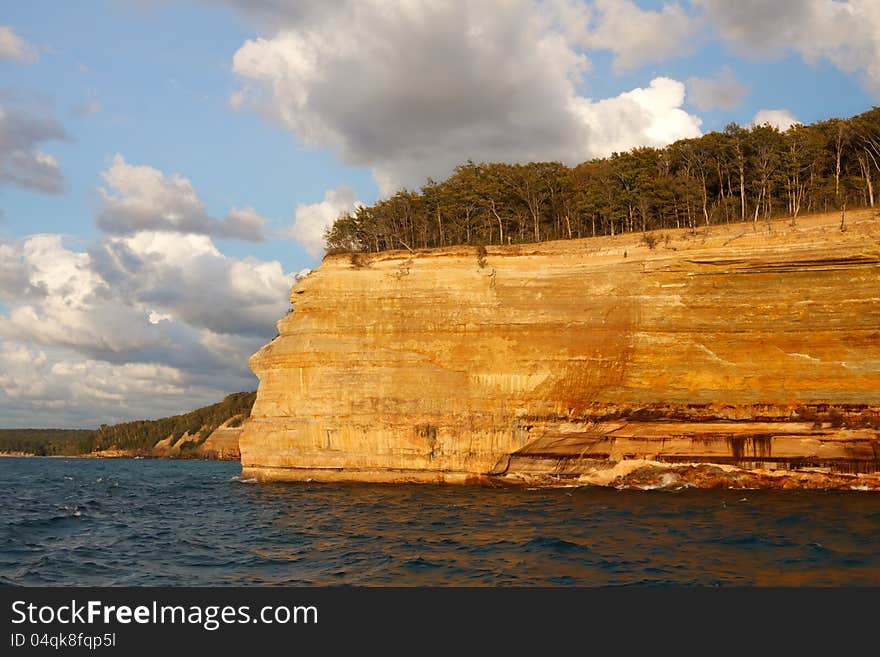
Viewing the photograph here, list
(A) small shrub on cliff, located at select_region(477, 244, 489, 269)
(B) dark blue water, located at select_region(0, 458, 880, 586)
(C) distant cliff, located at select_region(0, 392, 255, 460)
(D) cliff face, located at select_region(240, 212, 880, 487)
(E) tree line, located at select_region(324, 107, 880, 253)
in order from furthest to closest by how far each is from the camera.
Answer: (C) distant cliff, located at select_region(0, 392, 255, 460)
(E) tree line, located at select_region(324, 107, 880, 253)
(A) small shrub on cliff, located at select_region(477, 244, 489, 269)
(D) cliff face, located at select_region(240, 212, 880, 487)
(B) dark blue water, located at select_region(0, 458, 880, 586)

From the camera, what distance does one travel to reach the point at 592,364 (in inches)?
1043

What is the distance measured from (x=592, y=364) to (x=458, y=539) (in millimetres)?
12953

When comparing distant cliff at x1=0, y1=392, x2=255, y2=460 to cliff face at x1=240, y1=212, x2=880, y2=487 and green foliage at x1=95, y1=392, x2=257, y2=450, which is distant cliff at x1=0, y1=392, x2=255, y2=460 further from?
cliff face at x1=240, y1=212, x2=880, y2=487

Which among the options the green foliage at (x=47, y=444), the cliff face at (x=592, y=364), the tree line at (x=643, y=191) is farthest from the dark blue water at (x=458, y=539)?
the green foliage at (x=47, y=444)

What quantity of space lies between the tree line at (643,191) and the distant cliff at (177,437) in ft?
220

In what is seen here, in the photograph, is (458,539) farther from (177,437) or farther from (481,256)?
(177,437)

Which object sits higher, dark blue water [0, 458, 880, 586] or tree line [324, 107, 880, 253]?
tree line [324, 107, 880, 253]

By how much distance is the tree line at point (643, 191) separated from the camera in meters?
34.7

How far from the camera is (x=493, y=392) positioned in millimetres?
27516

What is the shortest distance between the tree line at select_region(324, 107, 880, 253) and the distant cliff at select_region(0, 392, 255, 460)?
220 ft

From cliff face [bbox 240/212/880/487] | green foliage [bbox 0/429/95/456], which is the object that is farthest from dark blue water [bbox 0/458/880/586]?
green foliage [bbox 0/429/95/456]

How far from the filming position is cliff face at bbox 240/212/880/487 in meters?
24.4

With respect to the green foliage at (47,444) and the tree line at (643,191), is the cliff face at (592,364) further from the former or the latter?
the green foliage at (47,444)

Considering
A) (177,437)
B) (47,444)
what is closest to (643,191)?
(177,437)
